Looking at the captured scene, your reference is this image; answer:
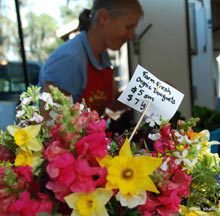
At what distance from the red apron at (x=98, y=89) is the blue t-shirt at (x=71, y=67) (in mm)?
42

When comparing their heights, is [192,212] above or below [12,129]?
below

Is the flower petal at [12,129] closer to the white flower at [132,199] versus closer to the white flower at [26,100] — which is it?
the white flower at [26,100]

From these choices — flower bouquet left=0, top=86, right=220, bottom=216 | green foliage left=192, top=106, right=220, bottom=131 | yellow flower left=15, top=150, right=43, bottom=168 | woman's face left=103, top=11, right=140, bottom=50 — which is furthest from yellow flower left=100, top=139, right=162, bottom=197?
green foliage left=192, top=106, right=220, bottom=131

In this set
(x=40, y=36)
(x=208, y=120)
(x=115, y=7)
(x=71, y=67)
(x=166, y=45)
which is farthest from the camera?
(x=40, y=36)

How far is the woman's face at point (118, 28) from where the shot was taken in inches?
58.3

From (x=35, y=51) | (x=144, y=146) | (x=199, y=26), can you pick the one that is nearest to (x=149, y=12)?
(x=199, y=26)

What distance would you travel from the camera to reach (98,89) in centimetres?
152

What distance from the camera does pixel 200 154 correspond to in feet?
2.28

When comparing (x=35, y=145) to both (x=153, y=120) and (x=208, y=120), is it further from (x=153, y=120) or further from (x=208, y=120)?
(x=208, y=120)

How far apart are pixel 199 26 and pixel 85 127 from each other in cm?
225

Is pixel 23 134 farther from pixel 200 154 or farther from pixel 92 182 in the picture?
pixel 200 154

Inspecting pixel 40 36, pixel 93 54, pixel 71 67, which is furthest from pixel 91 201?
pixel 40 36

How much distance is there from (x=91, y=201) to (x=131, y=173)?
7 centimetres

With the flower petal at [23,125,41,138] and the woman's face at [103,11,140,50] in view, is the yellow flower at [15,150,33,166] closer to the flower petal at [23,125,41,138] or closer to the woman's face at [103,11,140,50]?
the flower petal at [23,125,41,138]
